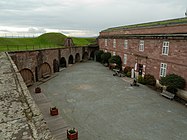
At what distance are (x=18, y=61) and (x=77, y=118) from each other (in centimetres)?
1052

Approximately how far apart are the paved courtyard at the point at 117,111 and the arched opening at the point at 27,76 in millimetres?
1831

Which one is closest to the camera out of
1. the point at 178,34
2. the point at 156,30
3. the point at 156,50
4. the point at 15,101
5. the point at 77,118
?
the point at 15,101

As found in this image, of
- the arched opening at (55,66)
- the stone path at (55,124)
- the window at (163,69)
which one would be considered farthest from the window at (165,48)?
the arched opening at (55,66)

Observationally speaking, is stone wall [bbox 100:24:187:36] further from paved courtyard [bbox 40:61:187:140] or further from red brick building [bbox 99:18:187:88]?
paved courtyard [bbox 40:61:187:140]

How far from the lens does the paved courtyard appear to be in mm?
9666

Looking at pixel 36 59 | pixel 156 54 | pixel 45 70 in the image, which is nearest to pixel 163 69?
pixel 156 54

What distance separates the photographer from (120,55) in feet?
91.8

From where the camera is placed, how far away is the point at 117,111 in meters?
12.5

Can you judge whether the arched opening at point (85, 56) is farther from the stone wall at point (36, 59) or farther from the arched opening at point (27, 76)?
the arched opening at point (27, 76)

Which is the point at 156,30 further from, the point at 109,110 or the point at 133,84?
the point at 109,110

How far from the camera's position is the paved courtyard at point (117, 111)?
31.7 ft

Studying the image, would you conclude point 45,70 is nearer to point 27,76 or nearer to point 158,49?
point 27,76

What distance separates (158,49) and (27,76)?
648 inches

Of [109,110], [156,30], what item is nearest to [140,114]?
[109,110]
